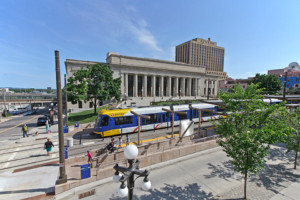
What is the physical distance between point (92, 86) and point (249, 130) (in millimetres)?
26319

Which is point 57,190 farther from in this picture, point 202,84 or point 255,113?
point 202,84

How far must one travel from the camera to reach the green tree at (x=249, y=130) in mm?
6133

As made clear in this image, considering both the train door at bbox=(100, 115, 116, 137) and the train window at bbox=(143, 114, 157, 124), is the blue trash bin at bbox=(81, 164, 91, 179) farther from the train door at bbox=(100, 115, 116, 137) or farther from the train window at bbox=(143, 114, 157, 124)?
the train window at bbox=(143, 114, 157, 124)

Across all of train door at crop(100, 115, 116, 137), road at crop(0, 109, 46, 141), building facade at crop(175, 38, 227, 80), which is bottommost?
road at crop(0, 109, 46, 141)

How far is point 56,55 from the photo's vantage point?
7.37m

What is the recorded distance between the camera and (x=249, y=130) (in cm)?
644

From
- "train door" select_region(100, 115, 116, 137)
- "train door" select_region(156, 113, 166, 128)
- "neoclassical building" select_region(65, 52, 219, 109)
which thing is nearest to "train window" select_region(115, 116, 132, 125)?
"train door" select_region(100, 115, 116, 137)

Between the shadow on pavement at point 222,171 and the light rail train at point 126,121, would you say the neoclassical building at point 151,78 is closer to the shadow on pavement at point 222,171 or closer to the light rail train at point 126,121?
the light rail train at point 126,121

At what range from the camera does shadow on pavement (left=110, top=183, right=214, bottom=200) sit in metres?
7.11

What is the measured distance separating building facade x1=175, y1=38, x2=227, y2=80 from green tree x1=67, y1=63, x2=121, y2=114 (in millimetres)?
119109

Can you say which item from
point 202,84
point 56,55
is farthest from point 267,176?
point 202,84

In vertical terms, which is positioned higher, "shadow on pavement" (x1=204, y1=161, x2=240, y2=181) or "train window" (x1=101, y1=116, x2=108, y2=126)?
"train window" (x1=101, y1=116, x2=108, y2=126)

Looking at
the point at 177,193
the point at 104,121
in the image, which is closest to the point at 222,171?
the point at 177,193

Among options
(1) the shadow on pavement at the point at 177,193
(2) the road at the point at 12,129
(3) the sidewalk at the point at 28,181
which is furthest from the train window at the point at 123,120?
(2) the road at the point at 12,129
